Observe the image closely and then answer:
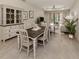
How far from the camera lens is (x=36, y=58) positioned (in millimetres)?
2422

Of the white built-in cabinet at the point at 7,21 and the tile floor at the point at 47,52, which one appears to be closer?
the tile floor at the point at 47,52

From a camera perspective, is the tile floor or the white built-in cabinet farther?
the white built-in cabinet

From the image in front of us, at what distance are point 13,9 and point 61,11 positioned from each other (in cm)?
778

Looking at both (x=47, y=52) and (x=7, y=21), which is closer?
(x=47, y=52)

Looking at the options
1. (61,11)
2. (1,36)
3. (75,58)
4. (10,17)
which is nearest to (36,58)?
(75,58)

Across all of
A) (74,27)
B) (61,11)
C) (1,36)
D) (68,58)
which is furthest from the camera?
(61,11)

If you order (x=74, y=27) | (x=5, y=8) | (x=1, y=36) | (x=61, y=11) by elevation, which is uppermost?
(x=61, y=11)

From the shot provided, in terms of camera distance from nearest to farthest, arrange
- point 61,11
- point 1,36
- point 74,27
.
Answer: point 1,36, point 74,27, point 61,11

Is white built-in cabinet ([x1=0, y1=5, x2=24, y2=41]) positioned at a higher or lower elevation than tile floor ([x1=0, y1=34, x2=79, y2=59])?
higher

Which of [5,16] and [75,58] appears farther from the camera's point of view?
[5,16]

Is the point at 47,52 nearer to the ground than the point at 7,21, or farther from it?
nearer to the ground

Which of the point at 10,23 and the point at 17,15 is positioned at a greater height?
the point at 17,15

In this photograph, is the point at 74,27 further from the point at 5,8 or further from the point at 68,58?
the point at 5,8

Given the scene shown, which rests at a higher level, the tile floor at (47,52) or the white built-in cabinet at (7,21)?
the white built-in cabinet at (7,21)
